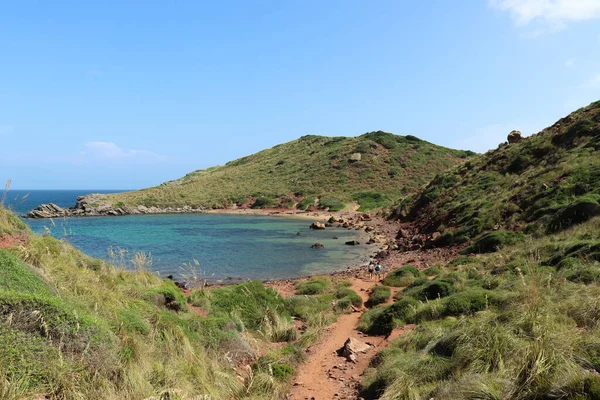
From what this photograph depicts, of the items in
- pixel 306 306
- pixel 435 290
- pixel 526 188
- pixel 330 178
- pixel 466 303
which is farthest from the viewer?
pixel 330 178

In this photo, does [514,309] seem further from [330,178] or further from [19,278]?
[330,178]

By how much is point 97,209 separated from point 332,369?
7036 cm

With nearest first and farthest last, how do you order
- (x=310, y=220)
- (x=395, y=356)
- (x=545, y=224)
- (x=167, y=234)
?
(x=395, y=356) → (x=545, y=224) → (x=167, y=234) → (x=310, y=220)

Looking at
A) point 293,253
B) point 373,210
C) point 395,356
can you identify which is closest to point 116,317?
point 395,356

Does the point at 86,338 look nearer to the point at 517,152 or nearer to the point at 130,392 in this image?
the point at 130,392

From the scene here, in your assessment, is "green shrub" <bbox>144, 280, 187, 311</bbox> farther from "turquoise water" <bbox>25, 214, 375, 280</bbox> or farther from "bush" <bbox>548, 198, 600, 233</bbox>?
"bush" <bbox>548, 198, 600, 233</bbox>

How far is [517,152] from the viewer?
119 ft

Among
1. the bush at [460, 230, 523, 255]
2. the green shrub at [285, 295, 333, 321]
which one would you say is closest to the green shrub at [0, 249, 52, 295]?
the green shrub at [285, 295, 333, 321]

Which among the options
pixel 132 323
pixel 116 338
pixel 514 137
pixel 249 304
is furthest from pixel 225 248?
pixel 514 137

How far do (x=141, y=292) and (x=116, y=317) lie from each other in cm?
305

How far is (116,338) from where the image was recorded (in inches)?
231

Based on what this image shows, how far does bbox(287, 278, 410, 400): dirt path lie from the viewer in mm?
7383

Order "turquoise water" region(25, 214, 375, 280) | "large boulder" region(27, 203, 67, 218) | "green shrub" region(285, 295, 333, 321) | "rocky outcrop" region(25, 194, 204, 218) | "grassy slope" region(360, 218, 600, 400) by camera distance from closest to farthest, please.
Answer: "grassy slope" region(360, 218, 600, 400)
"green shrub" region(285, 295, 333, 321)
"turquoise water" region(25, 214, 375, 280)
"large boulder" region(27, 203, 67, 218)
"rocky outcrop" region(25, 194, 204, 218)

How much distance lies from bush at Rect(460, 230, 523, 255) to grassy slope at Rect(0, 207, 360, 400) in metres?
12.6
